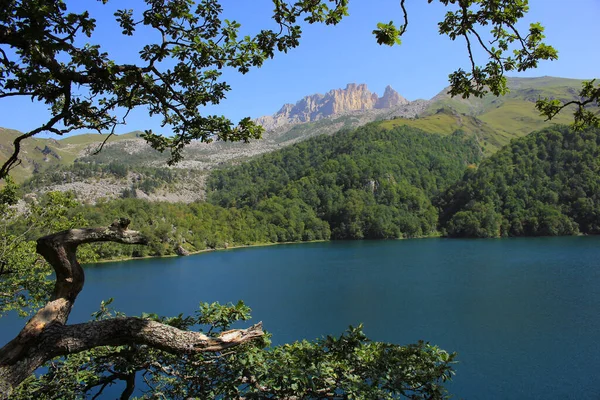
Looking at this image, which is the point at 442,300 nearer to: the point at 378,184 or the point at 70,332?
the point at 70,332

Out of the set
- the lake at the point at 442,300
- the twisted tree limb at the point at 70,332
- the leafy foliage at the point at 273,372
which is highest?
the twisted tree limb at the point at 70,332

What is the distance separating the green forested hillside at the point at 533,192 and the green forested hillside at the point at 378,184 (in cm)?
1243

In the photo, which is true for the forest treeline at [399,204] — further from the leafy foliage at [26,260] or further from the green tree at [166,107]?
the green tree at [166,107]

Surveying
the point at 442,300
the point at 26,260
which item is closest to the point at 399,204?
the point at 442,300

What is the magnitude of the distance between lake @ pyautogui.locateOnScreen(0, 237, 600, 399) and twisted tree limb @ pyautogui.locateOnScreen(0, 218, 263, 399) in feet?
67.7

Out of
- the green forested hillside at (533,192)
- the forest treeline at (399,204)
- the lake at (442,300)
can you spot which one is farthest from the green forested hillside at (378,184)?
the lake at (442,300)

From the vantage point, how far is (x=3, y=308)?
12.3 metres

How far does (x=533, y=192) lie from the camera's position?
127562 millimetres

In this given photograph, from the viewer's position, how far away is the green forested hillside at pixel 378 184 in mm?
132500

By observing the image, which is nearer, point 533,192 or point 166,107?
point 166,107

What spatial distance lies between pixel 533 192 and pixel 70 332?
A: 145 metres

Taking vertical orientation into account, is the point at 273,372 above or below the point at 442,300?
above

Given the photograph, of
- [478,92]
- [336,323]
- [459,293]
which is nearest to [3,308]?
[478,92]

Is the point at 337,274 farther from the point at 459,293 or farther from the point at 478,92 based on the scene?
the point at 478,92
